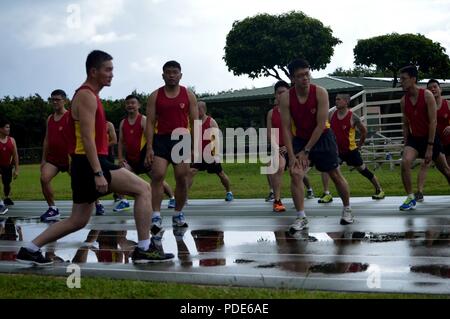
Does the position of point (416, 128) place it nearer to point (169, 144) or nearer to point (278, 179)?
point (278, 179)

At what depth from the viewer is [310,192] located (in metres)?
15.5

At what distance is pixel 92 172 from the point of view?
721 centimetres

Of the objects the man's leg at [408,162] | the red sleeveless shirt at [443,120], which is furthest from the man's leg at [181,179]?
the red sleeveless shirt at [443,120]

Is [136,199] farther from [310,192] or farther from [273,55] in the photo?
[273,55]

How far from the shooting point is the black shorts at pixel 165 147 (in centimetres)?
961

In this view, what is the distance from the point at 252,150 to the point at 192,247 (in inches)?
1514

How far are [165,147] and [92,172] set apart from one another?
8.20 ft

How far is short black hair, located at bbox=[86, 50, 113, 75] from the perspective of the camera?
7316mm

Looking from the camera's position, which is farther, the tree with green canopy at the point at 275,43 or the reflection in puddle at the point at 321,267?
the tree with green canopy at the point at 275,43

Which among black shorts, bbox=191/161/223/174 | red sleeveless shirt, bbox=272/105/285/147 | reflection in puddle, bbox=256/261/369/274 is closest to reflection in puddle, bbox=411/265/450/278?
reflection in puddle, bbox=256/261/369/274

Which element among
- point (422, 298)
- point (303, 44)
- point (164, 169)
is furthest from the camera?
point (303, 44)

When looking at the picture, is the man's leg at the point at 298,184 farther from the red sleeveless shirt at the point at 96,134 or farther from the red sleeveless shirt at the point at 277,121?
the red sleeveless shirt at the point at 277,121

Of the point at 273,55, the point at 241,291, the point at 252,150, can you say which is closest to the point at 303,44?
the point at 273,55

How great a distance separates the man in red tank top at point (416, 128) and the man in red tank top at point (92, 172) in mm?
5708
